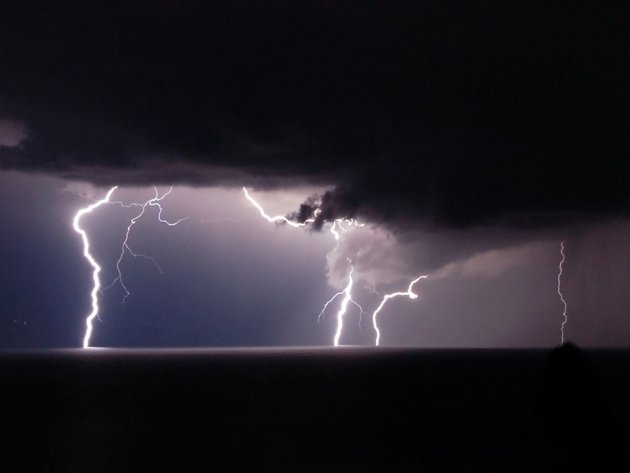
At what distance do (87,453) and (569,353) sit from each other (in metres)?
18.5

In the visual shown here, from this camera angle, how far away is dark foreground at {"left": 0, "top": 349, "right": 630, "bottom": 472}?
26188 mm

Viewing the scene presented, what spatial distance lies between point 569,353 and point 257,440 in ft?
54.5

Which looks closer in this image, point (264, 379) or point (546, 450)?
point (546, 450)

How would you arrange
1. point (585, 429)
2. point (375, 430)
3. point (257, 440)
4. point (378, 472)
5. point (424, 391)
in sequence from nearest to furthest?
point (585, 429) → point (378, 472) → point (257, 440) → point (375, 430) → point (424, 391)

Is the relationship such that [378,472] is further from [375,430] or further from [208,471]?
[375,430]

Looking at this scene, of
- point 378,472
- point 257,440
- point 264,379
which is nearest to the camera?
point 378,472

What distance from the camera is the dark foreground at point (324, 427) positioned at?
26.2 meters

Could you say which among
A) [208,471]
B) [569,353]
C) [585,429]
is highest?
[569,353]

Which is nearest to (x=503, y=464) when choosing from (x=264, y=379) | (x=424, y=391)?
(x=424, y=391)

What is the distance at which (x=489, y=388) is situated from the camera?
73.0m

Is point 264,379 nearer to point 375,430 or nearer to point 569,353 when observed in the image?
point 375,430

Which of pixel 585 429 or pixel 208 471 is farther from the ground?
pixel 585 429

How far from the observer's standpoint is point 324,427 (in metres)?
43.7

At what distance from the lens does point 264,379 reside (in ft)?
285
